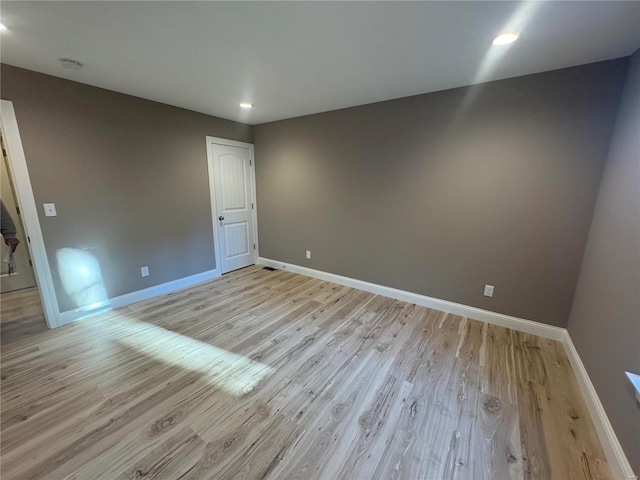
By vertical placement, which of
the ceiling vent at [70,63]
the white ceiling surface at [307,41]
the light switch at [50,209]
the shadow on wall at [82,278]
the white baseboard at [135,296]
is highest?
the white ceiling surface at [307,41]

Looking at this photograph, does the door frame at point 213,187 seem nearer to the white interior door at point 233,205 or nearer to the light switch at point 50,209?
the white interior door at point 233,205

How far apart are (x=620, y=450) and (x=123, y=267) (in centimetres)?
433

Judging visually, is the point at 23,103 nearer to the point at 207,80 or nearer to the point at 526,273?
the point at 207,80

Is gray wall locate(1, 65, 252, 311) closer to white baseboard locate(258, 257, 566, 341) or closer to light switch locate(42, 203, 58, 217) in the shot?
light switch locate(42, 203, 58, 217)

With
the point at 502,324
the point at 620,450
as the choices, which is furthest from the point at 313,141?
the point at 620,450

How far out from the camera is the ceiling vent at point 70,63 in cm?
203

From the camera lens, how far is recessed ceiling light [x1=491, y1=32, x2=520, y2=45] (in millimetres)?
1656

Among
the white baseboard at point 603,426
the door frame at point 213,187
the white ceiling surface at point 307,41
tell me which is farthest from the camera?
the door frame at point 213,187

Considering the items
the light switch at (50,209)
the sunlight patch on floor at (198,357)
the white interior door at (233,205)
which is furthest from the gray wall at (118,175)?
the sunlight patch on floor at (198,357)

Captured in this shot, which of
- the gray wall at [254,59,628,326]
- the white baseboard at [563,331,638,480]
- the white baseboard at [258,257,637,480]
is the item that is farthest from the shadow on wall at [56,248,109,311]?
the white baseboard at [563,331,638,480]

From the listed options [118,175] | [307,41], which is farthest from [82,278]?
[307,41]

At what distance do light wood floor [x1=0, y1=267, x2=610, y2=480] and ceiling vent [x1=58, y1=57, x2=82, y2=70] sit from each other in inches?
94.7

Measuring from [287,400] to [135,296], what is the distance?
2546 millimetres

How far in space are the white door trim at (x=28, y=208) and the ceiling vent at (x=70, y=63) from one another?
0.60 m
